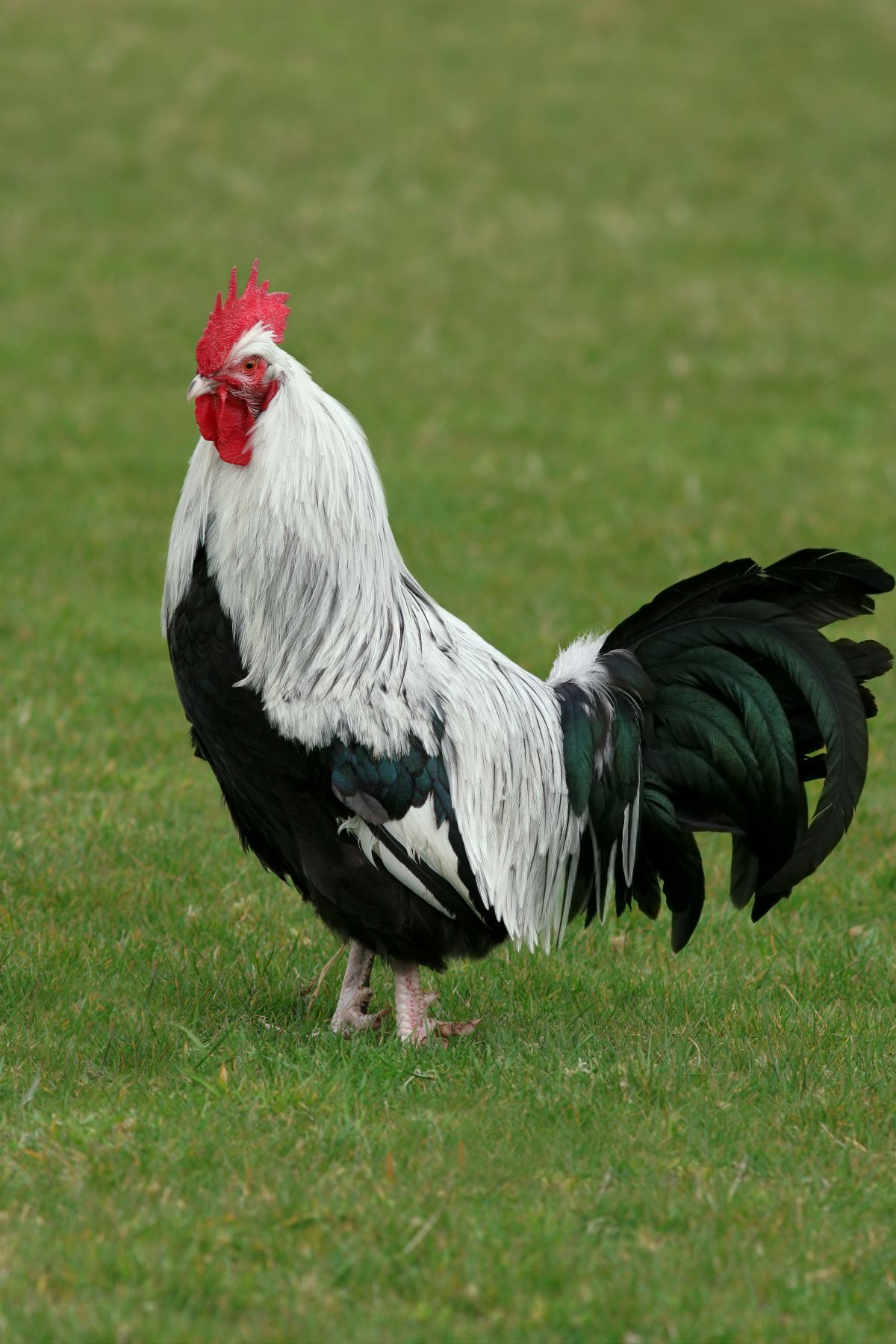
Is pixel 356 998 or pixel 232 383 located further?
pixel 356 998

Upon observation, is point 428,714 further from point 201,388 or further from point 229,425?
point 201,388

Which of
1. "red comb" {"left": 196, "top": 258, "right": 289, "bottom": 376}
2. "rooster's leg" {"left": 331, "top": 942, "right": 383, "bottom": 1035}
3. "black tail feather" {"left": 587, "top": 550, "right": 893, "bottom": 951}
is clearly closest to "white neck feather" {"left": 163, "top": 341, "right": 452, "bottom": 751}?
"red comb" {"left": 196, "top": 258, "right": 289, "bottom": 376}

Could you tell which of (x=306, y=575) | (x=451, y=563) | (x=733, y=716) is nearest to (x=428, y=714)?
(x=306, y=575)

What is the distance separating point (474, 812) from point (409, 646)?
573mm

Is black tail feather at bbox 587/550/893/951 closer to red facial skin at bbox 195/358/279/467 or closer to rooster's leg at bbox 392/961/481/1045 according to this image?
rooster's leg at bbox 392/961/481/1045

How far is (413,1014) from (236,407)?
2.07 metres

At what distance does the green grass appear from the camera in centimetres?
408

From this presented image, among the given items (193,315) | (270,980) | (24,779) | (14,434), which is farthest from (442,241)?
(270,980)

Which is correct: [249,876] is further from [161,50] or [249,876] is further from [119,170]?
[161,50]

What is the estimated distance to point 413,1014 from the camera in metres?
5.50

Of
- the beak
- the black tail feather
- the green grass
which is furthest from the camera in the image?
the black tail feather

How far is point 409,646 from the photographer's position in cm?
528

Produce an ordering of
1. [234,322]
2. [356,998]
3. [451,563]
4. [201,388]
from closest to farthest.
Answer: [201,388]
[234,322]
[356,998]
[451,563]

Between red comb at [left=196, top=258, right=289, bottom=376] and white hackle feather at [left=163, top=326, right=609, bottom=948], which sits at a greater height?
red comb at [left=196, top=258, right=289, bottom=376]
